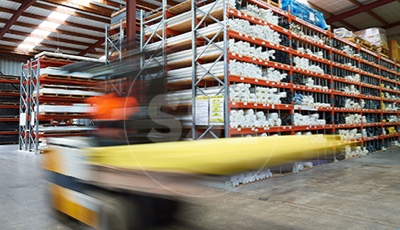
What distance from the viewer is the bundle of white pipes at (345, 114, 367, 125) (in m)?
11.0

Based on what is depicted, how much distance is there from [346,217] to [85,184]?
3.50 metres

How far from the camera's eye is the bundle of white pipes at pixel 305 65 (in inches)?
342

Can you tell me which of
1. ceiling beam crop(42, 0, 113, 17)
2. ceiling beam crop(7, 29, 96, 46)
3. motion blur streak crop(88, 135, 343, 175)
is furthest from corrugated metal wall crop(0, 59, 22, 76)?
motion blur streak crop(88, 135, 343, 175)

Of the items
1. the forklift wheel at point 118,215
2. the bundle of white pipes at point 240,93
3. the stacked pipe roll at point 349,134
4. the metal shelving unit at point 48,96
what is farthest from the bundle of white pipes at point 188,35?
the stacked pipe roll at point 349,134

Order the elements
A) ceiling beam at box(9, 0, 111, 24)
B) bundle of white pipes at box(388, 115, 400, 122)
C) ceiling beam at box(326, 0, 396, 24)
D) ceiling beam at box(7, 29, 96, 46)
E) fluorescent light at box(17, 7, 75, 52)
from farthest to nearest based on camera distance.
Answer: ceiling beam at box(7, 29, 96, 46)
ceiling beam at box(326, 0, 396, 24)
fluorescent light at box(17, 7, 75, 52)
bundle of white pipes at box(388, 115, 400, 122)
ceiling beam at box(9, 0, 111, 24)

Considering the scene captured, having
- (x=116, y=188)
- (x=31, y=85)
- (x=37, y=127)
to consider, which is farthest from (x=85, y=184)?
(x=31, y=85)

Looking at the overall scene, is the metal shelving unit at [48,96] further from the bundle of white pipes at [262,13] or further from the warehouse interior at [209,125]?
the bundle of white pipes at [262,13]

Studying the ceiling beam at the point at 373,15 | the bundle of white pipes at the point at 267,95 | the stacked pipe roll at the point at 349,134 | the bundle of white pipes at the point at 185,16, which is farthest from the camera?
the ceiling beam at the point at 373,15

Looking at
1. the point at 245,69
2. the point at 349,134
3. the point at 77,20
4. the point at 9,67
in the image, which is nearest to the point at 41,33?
the point at 77,20

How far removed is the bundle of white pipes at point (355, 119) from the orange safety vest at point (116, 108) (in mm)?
9918

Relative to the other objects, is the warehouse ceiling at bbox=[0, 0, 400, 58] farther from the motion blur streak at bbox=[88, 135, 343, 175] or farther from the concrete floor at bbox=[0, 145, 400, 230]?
the motion blur streak at bbox=[88, 135, 343, 175]

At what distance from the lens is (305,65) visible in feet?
29.4

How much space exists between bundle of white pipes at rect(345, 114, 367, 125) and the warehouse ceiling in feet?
25.5

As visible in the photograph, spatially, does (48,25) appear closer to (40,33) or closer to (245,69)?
(40,33)
